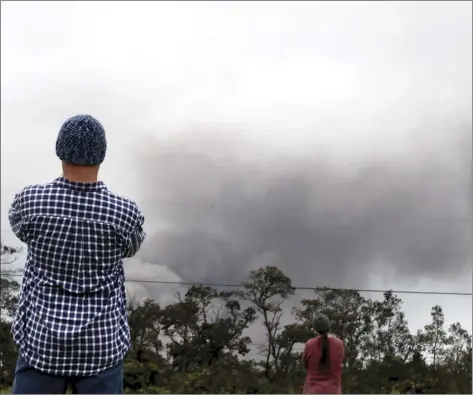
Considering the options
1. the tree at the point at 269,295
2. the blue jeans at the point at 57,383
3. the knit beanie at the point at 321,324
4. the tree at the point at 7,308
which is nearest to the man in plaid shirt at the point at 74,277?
the blue jeans at the point at 57,383

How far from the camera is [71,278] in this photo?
1291mm

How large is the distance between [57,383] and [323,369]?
5.03 ft

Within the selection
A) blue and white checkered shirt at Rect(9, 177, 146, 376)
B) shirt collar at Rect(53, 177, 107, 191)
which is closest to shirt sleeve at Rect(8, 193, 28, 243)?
blue and white checkered shirt at Rect(9, 177, 146, 376)

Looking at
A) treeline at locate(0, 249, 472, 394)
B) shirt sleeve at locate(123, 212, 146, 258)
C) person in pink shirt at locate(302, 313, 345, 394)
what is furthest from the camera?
treeline at locate(0, 249, 472, 394)

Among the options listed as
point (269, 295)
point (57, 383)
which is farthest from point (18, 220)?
point (269, 295)

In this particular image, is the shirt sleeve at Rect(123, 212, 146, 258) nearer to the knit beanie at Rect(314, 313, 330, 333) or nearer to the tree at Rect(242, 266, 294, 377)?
the knit beanie at Rect(314, 313, 330, 333)

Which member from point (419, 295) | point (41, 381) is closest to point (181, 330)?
point (419, 295)

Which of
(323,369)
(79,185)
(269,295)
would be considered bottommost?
(323,369)

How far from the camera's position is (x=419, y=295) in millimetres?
2945

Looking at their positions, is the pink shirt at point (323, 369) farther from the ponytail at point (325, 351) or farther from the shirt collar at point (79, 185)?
the shirt collar at point (79, 185)

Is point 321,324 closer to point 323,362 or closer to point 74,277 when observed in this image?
point 323,362

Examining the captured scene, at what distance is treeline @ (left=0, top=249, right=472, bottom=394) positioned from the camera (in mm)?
2965

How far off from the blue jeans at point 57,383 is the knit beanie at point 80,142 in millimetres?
461

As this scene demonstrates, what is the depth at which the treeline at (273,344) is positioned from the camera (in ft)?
9.73
